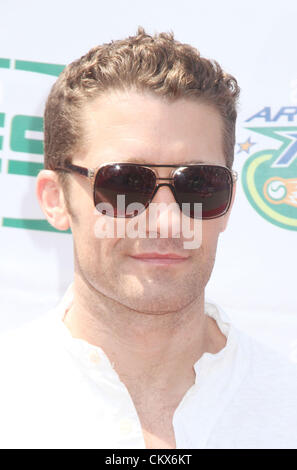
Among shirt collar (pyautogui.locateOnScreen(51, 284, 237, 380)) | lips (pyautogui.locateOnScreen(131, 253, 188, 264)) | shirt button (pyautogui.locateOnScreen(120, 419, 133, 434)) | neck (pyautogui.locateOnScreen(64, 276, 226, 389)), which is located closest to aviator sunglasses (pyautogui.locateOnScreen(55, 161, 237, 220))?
lips (pyautogui.locateOnScreen(131, 253, 188, 264))

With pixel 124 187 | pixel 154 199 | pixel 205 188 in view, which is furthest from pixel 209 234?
pixel 124 187

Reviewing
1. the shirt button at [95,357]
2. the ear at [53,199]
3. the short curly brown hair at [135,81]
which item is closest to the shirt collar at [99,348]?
the shirt button at [95,357]

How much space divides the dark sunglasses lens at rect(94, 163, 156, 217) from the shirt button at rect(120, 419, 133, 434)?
0.84 m

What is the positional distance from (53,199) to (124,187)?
51 centimetres

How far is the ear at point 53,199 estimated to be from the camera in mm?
2285

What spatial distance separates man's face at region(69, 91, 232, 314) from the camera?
2010mm

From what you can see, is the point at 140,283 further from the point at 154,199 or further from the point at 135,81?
the point at 135,81

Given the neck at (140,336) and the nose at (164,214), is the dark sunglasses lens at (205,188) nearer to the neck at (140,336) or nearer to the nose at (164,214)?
the nose at (164,214)

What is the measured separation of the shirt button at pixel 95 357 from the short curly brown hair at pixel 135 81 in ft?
2.91

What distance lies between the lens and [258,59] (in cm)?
300

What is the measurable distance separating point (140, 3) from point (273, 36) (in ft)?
2.86

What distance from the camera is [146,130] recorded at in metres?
2.02

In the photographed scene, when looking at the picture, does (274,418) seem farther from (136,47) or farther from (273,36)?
(273,36)

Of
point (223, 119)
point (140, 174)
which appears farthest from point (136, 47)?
point (140, 174)
